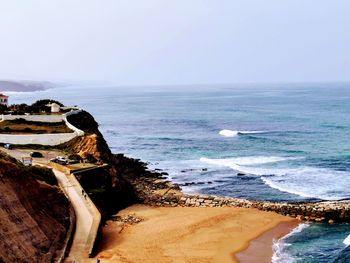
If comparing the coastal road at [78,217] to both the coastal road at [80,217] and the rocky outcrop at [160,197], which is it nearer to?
the coastal road at [80,217]

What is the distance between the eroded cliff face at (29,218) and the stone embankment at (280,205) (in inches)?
479

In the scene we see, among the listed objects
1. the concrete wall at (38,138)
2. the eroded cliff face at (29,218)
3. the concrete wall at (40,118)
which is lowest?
the eroded cliff face at (29,218)

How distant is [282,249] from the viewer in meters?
34.7

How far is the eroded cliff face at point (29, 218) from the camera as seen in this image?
28506mm

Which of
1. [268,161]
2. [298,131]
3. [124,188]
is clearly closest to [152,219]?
[124,188]

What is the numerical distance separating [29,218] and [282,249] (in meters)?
16.1

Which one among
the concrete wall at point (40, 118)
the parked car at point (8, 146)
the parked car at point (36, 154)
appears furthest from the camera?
the concrete wall at point (40, 118)

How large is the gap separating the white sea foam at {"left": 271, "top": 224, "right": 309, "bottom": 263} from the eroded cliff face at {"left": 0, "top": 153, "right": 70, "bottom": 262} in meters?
13.1

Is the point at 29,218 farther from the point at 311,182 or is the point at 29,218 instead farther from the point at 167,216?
the point at 311,182

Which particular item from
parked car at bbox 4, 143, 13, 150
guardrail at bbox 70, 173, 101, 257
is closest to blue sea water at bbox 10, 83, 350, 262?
guardrail at bbox 70, 173, 101, 257

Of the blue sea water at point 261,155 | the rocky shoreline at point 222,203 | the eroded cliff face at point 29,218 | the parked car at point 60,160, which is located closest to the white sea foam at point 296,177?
the blue sea water at point 261,155

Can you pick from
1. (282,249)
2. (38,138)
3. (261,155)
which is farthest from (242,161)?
(282,249)

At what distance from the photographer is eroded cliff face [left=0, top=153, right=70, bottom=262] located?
93.5ft

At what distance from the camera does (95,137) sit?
5216 cm
